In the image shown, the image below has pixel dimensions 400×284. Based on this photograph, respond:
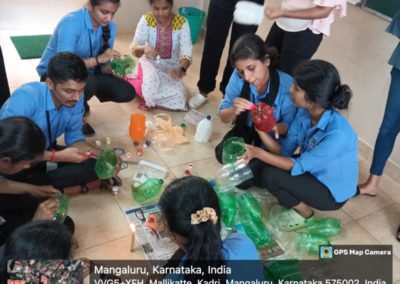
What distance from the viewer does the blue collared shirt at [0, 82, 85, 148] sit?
1.58 meters

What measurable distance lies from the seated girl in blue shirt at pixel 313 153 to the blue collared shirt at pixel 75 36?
1.09 metres

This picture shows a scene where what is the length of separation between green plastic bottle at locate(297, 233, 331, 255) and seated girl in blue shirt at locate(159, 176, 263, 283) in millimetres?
748

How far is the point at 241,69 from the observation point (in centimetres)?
177

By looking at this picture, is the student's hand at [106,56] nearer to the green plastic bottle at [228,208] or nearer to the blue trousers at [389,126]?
the green plastic bottle at [228,208]

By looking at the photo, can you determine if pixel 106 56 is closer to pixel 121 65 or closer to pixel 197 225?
pixel 121 65

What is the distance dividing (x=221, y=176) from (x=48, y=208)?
36.4 inches

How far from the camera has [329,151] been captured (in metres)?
1.62

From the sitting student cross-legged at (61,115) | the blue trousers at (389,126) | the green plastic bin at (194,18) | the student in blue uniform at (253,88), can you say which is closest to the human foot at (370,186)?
the blue trousers at (389,126)

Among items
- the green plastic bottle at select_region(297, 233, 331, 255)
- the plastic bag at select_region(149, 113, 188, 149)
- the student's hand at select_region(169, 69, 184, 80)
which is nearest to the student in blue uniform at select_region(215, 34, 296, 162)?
the plastic bag at select_region(149, 113, 188, 149)

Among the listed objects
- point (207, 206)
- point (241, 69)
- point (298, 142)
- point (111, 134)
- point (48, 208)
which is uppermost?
point (241, 69)

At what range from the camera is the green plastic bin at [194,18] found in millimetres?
3504

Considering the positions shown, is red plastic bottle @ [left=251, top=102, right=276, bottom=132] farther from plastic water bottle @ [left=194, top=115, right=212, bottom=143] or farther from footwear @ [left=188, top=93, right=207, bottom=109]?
footwear @ [left=188, top=93, right=207, bottom=109]

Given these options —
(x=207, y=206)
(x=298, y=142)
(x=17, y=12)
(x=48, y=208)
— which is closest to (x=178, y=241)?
(x=207, y=206)

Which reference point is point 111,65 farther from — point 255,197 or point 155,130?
point 255,197
